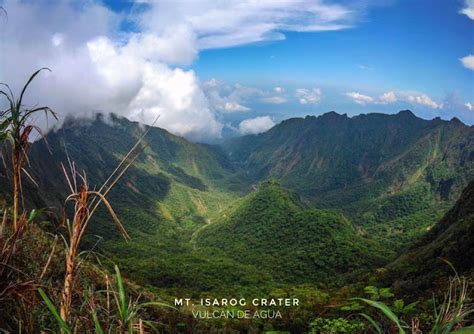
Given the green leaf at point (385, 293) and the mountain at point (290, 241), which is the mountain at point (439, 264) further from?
the mountain at point (290, 241)

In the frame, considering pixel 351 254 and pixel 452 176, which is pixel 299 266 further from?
pixel 452 176

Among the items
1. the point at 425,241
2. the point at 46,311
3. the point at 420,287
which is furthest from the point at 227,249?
the point at 46,311

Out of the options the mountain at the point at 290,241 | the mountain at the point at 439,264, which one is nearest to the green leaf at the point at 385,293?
the mountain at the point at 439,264

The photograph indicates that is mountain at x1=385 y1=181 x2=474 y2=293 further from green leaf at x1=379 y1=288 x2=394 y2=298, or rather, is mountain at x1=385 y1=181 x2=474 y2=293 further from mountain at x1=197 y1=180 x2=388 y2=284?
mountain at x1=197 y1=180 x2=388 y2=284

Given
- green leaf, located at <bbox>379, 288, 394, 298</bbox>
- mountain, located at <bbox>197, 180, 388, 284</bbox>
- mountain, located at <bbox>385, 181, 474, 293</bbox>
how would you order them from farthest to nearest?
mountain, located at <bbox>197, 180, 388, 284</bbox> → mountain, located at <bbox>385, 181, 474, 293</bbox> → green leaf, located at <bbox>379, 288, 394, 298</bbox>

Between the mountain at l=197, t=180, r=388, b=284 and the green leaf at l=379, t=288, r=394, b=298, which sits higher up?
the green leaf at l=379, t=288, r=394, b=298

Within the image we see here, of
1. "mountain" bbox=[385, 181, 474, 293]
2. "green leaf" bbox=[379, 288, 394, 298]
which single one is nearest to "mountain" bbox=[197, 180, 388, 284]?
"mountain" bbox=[385, 181, 474, 293]

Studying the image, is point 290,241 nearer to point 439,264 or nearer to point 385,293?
point 439,264

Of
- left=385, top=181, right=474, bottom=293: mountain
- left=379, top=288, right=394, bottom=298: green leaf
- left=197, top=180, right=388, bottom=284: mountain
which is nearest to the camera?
left=379, top=288, right=394, bottom=298: green leaf

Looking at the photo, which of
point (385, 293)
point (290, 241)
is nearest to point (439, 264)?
point (385, 293)

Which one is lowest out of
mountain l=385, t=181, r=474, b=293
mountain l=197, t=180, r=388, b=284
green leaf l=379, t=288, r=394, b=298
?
mountain l=197, t=180, r=388, b=284
